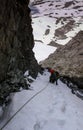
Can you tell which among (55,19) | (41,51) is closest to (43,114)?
(41,51)

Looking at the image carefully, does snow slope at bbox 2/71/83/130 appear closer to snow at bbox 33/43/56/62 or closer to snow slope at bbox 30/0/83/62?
snow at bbox 33/43/56/62

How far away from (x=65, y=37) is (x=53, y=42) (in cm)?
651

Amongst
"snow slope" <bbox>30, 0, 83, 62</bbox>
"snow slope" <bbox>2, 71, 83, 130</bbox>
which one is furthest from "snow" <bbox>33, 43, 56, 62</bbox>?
"snow slope" <bbox>2, 71, 83, 130</bbox>

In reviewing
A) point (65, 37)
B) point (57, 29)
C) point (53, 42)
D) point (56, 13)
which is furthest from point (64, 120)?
point (56, 13)

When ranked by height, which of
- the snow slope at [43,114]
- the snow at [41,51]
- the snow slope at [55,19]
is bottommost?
the snow slope at [55,19]

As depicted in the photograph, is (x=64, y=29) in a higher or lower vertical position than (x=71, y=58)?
lower

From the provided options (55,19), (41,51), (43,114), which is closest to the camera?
(43,114)

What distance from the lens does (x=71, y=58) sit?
87.4 feet

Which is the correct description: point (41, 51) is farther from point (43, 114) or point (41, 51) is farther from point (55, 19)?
point (43, 114)

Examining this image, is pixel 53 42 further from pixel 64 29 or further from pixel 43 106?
pixel 43 106

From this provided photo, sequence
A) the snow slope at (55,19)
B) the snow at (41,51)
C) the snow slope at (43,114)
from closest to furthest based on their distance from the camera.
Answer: the snow slope at (43,114) < the snow at (41,51) < the snow slope at (55,19)

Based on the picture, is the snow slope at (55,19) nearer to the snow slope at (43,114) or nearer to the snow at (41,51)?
the snow at (41,51)

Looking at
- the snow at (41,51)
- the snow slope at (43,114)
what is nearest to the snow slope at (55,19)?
the snow at (41,51)

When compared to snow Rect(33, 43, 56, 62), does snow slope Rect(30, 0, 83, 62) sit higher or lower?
lower
